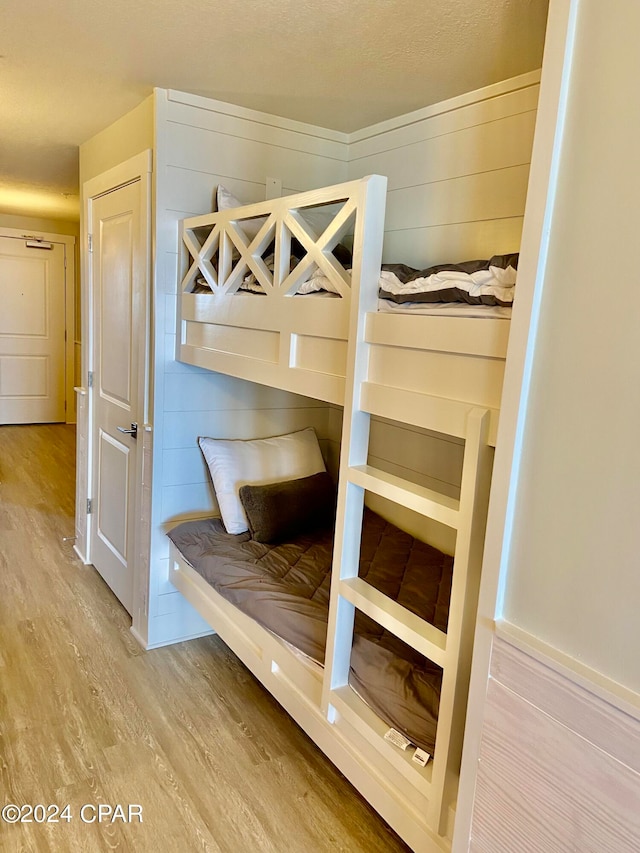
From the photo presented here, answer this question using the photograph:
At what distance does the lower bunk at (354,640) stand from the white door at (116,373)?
0.51 m

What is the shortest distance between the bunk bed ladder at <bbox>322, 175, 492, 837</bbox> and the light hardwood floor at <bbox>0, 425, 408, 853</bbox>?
42 cm

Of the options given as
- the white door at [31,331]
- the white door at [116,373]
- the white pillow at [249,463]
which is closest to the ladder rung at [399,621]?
the white pillow at [249,463]

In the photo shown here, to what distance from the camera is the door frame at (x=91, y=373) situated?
2.50 metres

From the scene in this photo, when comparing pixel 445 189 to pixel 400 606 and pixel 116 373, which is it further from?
pixel 116 373

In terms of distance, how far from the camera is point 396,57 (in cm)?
186

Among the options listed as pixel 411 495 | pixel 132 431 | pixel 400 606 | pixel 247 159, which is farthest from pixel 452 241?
pixel 132 431

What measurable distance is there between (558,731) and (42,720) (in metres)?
1.87

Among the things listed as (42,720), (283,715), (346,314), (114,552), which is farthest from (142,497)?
(346,314)

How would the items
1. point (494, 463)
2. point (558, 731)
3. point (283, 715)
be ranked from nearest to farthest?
point (558, 731) < point (494, 463) < point (283, 715)

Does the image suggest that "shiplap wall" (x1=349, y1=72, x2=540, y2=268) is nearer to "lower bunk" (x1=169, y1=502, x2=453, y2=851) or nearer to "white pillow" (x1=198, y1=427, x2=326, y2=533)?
"white pillow" (x1=198, y1=427, x2=326, y2=533)

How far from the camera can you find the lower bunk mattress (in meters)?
1.60

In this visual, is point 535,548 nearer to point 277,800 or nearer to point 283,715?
point 277,800

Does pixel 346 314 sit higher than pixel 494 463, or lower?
higher

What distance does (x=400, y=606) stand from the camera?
Result: 4.94 ft
